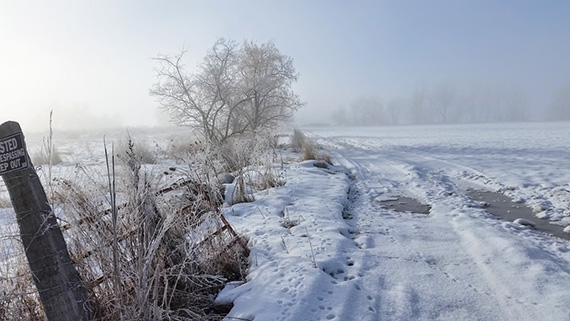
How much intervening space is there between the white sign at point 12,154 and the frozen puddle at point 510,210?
19.5 feet

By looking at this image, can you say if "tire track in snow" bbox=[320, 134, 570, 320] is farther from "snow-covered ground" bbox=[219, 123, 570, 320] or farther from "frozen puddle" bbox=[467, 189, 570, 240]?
"frozen puddle" bbox=[467, 189, 570, 240]

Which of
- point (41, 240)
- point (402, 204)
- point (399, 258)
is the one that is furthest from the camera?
point (402, 204)

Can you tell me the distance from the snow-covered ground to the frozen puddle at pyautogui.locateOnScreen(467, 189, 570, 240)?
184 mm

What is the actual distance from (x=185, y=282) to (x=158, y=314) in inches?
29.0

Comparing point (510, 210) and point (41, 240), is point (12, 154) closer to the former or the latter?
point (41, 240)

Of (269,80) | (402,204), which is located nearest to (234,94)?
(269,80)

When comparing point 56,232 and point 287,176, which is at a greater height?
point 56,232

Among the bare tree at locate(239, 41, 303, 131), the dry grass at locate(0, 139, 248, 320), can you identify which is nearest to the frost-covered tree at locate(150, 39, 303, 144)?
the bare tree at locate(239, 41, 303, 131)

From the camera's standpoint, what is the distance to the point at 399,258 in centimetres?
402

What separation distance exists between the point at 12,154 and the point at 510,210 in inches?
276

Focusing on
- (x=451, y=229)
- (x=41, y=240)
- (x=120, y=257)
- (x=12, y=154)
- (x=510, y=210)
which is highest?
(x=12, y=154)

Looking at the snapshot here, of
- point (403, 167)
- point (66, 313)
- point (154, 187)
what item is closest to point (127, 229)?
point (154, 187)

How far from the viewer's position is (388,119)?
334 ft

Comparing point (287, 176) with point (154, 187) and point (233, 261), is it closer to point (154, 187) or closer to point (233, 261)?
point (233, 261)
